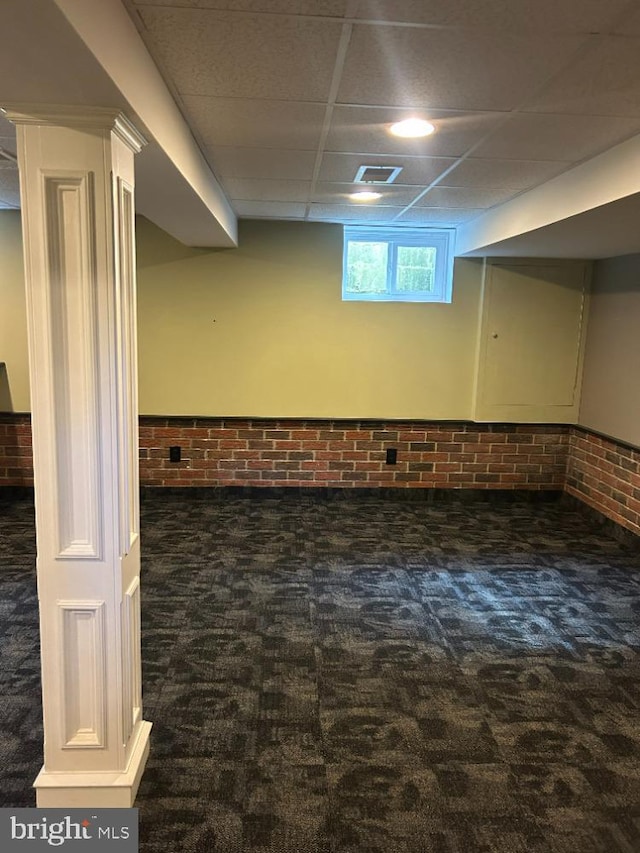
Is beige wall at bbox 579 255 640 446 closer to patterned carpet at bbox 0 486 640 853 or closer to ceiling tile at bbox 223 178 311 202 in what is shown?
patterned carpet at bbox 0 486 640 853

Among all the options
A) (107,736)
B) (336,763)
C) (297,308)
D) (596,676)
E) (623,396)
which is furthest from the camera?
(297,308)

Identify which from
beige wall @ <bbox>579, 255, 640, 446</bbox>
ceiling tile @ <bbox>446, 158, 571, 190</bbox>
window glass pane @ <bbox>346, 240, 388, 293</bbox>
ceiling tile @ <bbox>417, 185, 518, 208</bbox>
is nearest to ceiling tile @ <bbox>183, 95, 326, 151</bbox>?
ceiling tile @ <bbox>446, 158, 571, 190</bbox>

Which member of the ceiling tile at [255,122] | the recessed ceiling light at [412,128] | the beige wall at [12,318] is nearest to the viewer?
the ceiling tile at [255,122]

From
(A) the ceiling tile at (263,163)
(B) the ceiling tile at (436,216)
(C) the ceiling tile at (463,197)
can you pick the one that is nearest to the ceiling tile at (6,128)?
(A) the ceiling tile at (263,163)

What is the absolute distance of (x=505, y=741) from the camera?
90.0 inches

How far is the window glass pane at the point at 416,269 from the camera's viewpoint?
17.0 feet

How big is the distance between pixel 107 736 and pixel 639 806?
5.73 ft

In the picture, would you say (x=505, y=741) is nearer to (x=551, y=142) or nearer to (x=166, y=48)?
(x=551, y=142)

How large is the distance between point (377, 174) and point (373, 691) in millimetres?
2453

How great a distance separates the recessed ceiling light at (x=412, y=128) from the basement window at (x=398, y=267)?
2.72 meters

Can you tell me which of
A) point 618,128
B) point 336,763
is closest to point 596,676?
point 336,763

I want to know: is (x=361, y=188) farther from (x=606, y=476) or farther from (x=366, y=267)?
(x=606, y=476)

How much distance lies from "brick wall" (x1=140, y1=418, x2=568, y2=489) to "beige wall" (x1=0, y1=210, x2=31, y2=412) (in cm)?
103

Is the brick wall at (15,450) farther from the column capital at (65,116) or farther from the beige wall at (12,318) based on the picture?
the column capital at (65,116)
